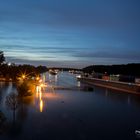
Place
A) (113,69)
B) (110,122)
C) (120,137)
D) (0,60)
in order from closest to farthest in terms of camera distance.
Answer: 1. (120,137)
2. (110,122)
3. (0,60)
4. (113,69)

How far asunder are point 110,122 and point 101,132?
4.69 metres

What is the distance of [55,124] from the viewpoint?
23.0 m

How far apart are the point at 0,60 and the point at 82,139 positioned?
71.0 ft

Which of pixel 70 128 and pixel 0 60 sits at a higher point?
pixel 0 60

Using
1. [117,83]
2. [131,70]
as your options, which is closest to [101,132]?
[117,83]

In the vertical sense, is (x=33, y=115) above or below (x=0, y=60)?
below

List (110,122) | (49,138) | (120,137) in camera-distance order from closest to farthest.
A: (49,138)
(120,137)
(110,122)

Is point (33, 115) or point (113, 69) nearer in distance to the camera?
point (33, 115)

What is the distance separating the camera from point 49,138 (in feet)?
61.0

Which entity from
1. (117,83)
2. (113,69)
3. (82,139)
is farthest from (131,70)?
(82,139)

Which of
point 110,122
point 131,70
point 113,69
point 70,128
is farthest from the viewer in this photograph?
point 113,69

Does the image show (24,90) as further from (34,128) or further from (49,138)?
(49,138)

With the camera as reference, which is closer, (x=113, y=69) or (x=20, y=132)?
(x=20, y=132)

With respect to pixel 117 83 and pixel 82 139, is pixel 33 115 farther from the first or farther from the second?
pixel 117 83
